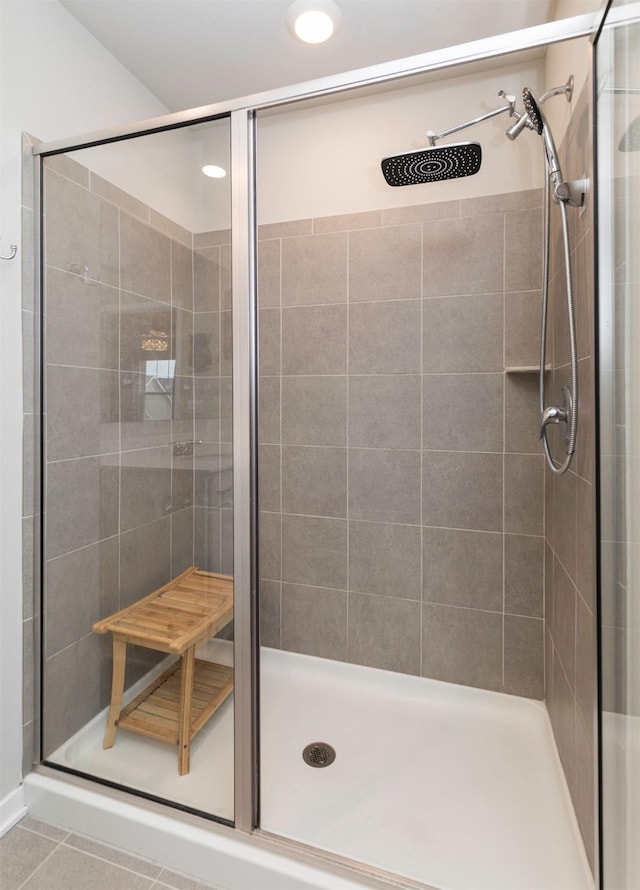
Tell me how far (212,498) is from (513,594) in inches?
48.2

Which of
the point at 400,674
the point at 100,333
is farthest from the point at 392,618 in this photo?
the point at 100,333

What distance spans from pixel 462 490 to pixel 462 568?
310 millimetres

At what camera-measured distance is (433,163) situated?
139 cm

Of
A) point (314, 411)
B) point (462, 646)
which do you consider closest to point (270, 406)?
point (314, 411)

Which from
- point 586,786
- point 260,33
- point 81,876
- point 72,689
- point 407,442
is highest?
point 260,33

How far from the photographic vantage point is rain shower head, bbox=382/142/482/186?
1.32m

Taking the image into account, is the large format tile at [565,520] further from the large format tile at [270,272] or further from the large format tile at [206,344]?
the large format tile at [270,272]

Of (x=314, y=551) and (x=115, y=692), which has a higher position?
(x=314, y=551)

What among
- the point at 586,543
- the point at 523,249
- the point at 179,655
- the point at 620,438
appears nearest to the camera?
the point at 620,438

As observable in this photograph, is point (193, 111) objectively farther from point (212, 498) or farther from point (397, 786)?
point (397, 786)

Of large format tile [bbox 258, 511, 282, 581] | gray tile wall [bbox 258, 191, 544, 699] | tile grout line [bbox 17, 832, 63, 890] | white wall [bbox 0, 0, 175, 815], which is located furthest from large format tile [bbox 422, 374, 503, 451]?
tile grout line [bbox 17, 832, 63, 890]

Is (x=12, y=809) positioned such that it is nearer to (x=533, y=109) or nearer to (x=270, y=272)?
(x=270, y=272)

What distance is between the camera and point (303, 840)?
3.79ft

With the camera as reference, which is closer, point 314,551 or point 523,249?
point 523,249
